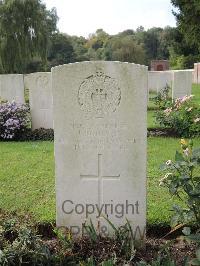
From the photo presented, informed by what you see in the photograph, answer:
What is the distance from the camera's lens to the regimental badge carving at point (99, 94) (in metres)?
3.48

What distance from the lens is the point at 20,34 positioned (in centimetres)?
2533

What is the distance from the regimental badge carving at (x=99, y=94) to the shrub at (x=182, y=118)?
610cm

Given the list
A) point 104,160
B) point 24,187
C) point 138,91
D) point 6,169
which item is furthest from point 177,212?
point 6,169

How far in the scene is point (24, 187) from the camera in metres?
5.60

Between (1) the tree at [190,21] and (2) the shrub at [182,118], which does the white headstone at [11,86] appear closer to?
(2) the shrub at [182,118]

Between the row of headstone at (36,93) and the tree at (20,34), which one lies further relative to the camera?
the tree at (20,34)

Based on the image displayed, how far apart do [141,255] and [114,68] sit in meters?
1.57

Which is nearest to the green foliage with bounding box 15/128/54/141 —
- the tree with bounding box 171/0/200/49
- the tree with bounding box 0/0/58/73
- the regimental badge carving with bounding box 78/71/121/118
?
the regimental badge carving with bounding box 78/71/121/118

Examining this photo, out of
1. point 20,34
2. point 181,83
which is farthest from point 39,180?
point 20,34

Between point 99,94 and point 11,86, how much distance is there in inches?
363

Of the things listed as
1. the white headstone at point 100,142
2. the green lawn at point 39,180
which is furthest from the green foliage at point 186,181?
the green lawn at point 39,180

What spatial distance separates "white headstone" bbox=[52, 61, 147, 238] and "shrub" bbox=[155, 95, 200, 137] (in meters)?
5.97

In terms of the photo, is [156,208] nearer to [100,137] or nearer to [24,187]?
[100,137]

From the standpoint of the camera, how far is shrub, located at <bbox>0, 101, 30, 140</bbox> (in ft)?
32.3
